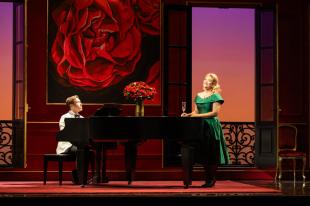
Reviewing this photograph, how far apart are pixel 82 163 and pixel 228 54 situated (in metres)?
6.20

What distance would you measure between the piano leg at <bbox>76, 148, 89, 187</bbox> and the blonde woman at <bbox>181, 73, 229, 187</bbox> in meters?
1.30

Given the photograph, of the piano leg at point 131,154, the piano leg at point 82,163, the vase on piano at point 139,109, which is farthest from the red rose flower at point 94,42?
the piano leg at point 82,163

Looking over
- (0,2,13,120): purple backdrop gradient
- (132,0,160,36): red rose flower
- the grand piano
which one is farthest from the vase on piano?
(0,2,13,120): purple backdrop gradient

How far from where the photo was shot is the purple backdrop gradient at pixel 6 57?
12141 millimetres

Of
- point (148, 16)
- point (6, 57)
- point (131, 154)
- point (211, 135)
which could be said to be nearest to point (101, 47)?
point (148, 16)

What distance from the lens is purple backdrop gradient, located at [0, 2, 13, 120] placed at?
12.1m

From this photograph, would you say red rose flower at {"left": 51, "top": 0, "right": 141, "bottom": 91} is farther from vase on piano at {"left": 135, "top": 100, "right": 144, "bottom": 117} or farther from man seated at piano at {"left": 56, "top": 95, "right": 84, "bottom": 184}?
vase on piano at {"left": 135, "top": 100, "right": 144, "bottom": 117}

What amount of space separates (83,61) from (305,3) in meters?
3.49

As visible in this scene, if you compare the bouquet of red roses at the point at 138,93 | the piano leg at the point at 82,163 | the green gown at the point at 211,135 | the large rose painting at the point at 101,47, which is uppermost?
the large rose painting at the point at 101,47

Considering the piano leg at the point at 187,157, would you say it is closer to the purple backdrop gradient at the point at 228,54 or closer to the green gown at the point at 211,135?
the green gown at the point at 211,135

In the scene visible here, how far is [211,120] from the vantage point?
7.80 metres

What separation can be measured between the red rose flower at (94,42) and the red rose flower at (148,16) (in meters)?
0.12

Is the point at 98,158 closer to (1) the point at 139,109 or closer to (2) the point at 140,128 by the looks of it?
(1) the point at 139,109

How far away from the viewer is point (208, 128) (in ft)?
25.6
